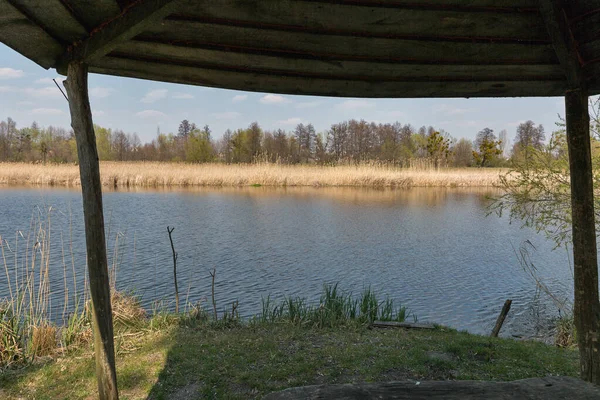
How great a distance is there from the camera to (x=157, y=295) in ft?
22.1

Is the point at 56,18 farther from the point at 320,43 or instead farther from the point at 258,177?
the point at 258,177

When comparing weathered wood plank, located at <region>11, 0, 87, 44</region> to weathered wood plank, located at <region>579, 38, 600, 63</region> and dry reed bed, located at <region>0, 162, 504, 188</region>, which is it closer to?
weathered wood plank, located at <region>579, 38, 600, 63</region>

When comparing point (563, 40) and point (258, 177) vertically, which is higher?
point (563, 40)

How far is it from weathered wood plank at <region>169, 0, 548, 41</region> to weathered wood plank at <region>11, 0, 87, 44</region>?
1.72ft

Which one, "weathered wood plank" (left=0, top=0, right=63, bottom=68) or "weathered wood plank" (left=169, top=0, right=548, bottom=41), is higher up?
"weathered wood plank" (left=169, top=0, right=548, bottom=41)

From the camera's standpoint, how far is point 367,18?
2.43 m

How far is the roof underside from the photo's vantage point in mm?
2164

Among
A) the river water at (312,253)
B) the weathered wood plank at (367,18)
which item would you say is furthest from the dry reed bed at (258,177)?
the weathered wood plank at (367,18)

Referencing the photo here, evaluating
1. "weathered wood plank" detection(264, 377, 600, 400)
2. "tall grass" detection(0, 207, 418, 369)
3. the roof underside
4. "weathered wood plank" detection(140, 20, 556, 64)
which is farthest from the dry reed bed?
"weathered wood plank" detection(264, 377, 600, 400)

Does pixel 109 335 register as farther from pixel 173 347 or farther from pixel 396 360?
pixel 396 360

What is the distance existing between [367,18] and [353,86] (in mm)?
778

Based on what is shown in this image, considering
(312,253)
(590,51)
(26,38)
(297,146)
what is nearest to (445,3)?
(590,51)

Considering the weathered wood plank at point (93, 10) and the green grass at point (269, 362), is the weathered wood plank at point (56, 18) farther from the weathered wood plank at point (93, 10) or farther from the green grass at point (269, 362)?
the green grass at point (269, 362)

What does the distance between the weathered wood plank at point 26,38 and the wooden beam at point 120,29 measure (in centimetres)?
10
